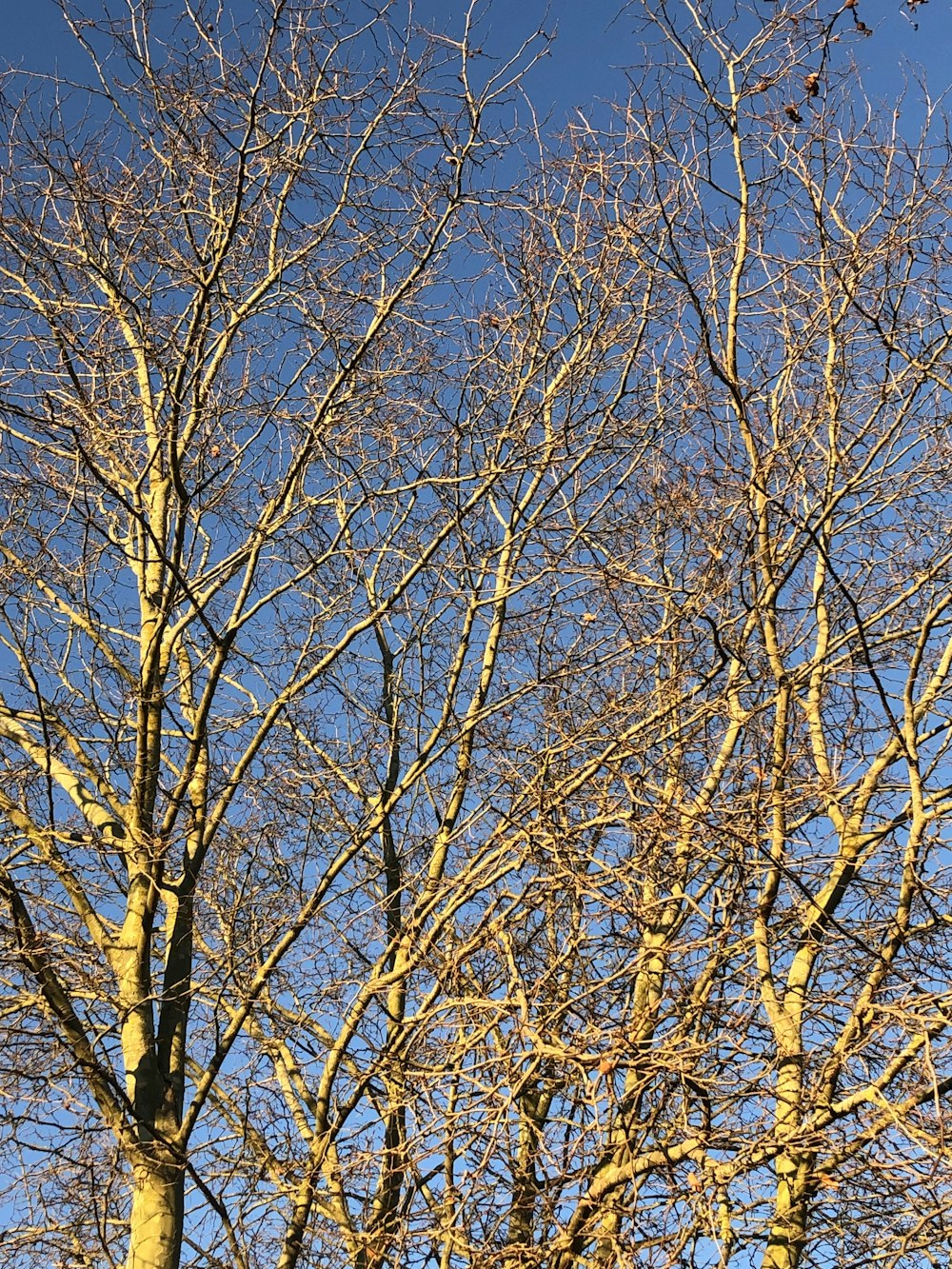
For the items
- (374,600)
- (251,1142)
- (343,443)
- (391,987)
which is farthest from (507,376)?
(251,1142)

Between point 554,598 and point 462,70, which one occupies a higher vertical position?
point 462,70

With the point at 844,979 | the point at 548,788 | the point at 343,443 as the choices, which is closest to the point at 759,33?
the point at 343,443

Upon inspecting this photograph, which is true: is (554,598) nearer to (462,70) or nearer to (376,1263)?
(462,70)

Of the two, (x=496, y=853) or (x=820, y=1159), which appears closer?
(x=820, y=1159)

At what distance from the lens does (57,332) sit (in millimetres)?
5426

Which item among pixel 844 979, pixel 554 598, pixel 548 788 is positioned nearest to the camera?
pixel 844 979

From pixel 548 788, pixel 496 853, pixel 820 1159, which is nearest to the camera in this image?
pixel 820 1159

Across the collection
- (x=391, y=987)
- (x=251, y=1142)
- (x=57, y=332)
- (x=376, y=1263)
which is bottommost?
(x=376, y=1263)

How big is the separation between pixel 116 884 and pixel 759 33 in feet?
16.8

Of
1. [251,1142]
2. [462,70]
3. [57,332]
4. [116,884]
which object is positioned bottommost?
[251,1142]

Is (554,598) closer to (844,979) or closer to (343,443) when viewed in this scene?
(343,443)

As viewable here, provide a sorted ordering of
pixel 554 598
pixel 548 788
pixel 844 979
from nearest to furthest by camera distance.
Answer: pixel 844 979 → pixel 548 788 → pixel 554 598

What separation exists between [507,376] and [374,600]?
1622 mm

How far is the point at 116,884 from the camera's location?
639cm
